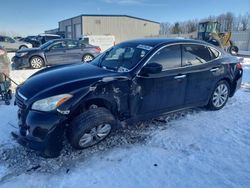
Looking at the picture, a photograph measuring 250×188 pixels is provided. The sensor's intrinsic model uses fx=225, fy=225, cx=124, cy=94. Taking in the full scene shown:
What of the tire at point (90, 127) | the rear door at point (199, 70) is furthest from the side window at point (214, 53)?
the tire at point (90, 127)

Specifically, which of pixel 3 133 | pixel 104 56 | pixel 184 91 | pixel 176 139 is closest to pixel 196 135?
pixel 176 139

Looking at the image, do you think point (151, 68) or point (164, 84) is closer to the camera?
point (151, 68)

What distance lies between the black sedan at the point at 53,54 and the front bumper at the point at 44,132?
8221mm

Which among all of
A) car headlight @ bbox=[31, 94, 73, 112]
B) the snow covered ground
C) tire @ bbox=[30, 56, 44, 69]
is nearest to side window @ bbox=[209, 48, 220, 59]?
the snow covered ground

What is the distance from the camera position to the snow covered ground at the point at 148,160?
2.75m

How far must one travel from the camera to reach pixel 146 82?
143 inches

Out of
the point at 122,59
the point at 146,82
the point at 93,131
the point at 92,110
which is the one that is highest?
the point at 122,59

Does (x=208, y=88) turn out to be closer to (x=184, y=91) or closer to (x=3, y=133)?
(x=184, y=91)

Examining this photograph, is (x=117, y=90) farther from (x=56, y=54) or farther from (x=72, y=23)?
(x=72, y=23)

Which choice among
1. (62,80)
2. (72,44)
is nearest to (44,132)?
(62,80)

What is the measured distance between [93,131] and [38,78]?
1.25 meters

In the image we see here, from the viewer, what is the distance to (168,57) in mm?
3986

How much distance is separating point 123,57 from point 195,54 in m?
1.44

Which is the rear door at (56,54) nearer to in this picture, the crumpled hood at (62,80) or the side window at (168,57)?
the crumpled hood at (62,80)
